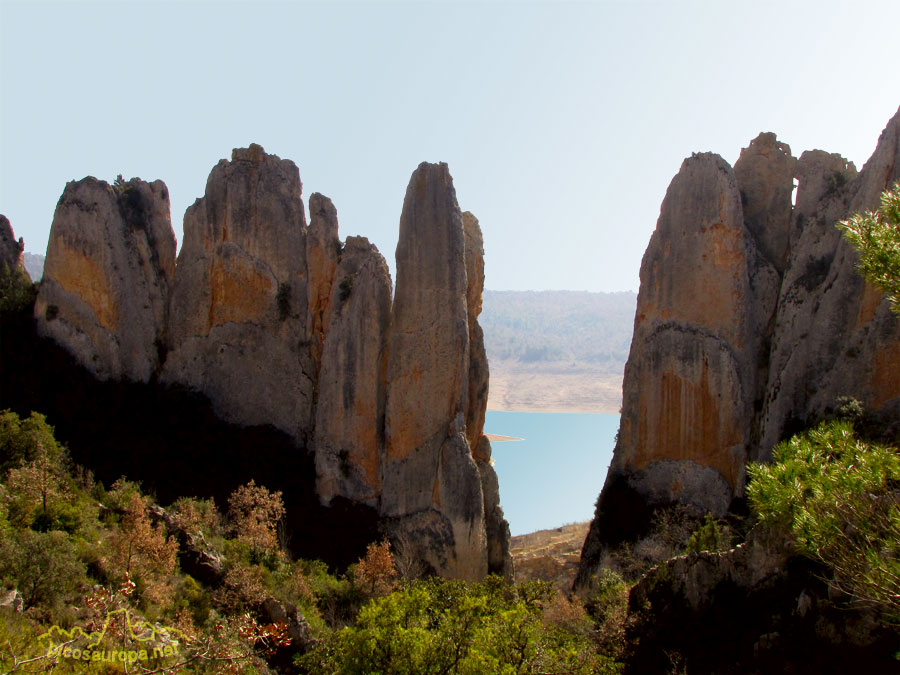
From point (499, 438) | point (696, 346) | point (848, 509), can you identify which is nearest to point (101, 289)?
point (696, 346)

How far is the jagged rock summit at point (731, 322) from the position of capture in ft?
63.8

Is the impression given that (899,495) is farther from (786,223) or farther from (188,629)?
(786,223)

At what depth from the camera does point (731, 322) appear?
21.4m

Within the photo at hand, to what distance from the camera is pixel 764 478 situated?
984 cm

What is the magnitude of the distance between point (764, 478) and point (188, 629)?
8.82 metres

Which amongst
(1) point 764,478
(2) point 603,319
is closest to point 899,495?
(1) point 764,478

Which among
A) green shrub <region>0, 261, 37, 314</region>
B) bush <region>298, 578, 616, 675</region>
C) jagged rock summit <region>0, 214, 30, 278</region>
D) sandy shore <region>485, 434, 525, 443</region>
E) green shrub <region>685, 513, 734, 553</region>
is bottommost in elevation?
sandy shore <region>485, 434, 525, 443</region>

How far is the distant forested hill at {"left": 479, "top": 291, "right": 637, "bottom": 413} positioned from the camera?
12100 centimetres

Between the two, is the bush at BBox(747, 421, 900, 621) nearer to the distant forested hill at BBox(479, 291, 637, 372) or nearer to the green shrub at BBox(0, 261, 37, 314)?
the green shrub at BBox(0, 261, 37, 314)

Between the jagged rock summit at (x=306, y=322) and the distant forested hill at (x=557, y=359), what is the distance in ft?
285

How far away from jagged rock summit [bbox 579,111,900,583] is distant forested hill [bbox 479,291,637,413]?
87467 millimetres

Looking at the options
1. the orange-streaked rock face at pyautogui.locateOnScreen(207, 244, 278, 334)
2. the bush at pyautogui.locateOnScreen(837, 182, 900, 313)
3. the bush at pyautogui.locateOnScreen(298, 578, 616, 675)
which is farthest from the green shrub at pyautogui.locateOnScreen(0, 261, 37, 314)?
the bush at pyautogui.locateOnScreen(837, 182, 900, 313)

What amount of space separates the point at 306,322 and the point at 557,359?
12573 cm

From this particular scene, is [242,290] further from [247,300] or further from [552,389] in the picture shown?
[552,389]
